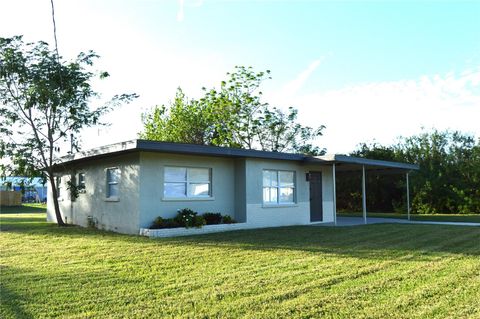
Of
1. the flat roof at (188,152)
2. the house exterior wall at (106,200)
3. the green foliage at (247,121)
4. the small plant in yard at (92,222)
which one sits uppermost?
the green foliage at (247,121)

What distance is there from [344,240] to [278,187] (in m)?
5.01

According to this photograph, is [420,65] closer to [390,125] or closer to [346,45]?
[346,45]

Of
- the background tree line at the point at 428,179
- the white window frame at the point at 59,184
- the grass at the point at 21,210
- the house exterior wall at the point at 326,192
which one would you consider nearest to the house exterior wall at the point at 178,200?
the house exterior wall at the point at 326,192

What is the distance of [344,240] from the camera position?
34.4 ft

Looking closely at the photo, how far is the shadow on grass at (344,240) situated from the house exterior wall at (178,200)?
3.83 feet

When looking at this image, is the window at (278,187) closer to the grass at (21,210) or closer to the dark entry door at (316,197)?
the dark entry door at (316,197)

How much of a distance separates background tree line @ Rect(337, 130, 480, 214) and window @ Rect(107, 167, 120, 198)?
552 inches

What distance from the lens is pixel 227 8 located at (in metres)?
12.6

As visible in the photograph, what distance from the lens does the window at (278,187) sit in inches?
586

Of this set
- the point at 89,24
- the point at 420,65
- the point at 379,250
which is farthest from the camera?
the point at 420,65

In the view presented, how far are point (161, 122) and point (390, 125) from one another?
17.7 m

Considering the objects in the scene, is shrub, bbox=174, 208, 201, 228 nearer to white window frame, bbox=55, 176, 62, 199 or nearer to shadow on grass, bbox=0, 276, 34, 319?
shadow on grass, bbox=0, 276, 34, 319

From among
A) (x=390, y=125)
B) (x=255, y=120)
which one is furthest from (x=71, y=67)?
(x=390, y=125)

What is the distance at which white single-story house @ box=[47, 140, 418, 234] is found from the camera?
12.2 m
